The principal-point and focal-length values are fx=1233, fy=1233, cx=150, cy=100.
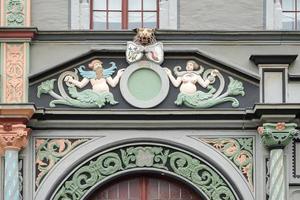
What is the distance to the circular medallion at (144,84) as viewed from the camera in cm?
2159

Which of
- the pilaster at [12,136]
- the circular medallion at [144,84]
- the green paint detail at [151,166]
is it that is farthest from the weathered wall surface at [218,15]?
the pilaster at [12,136]

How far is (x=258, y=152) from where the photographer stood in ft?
70.7

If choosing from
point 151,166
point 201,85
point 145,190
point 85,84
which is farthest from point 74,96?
point 201,85

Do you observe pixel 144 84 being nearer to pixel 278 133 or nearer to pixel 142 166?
pixel 142 166

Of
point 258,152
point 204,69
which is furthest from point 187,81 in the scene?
point 258,152

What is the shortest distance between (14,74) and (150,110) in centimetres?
247

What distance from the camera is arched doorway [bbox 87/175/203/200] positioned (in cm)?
2169

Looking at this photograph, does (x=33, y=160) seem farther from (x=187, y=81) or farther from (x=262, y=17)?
(x=262, y=17)

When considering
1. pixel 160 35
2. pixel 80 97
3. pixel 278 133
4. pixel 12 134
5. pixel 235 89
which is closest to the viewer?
pixel 12 134

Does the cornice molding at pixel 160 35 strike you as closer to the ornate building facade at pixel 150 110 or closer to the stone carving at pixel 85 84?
the ornate building facade at pixel 150 110

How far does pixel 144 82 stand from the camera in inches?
855

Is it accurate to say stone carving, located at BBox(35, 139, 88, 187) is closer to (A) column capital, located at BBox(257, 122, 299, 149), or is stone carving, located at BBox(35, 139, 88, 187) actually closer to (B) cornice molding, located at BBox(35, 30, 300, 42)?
(B) cornice molding, located at BBox(35, 30, 300, 42)

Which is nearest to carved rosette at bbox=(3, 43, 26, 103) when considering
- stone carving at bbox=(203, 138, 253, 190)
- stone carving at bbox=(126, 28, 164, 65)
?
stone carving at bbox=(126, 28, 164, 65)

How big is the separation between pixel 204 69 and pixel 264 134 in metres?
1.60
